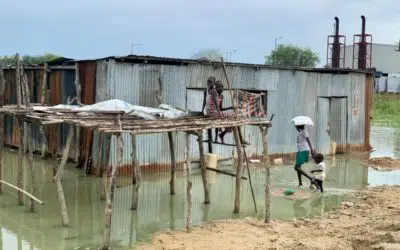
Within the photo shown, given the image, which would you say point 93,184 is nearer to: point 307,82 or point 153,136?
point 153,136

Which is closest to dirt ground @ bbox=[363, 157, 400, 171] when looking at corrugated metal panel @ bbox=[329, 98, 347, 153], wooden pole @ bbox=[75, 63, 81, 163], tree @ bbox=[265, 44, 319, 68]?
corrugated metal panel @ bbox=[329, 98, 347, 153]

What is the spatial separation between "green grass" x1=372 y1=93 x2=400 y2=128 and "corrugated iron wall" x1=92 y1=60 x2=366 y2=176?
14345 mm

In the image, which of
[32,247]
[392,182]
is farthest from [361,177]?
[32,247]

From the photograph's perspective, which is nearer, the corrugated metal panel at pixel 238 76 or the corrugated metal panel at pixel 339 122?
the corrugated metal panel at pixel 238 76

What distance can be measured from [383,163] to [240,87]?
5657 millimetres

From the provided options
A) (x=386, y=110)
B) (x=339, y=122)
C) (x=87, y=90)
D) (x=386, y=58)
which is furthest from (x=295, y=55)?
(x=87, y=90)

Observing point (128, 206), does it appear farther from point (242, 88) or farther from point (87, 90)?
point (242, 88)

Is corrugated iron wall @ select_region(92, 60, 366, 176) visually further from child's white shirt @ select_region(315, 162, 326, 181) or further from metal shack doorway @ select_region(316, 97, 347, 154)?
child's white shirt @ select_region(315, 162, 326, 181)

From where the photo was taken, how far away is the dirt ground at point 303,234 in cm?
790

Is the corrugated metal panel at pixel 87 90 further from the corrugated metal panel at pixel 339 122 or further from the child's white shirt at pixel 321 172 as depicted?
→ the corrugated metal panel at pixel 339 122

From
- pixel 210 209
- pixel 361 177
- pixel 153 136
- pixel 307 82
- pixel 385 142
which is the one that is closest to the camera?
pixel 210 209

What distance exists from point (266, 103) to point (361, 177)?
410 cm

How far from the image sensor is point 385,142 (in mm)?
24328

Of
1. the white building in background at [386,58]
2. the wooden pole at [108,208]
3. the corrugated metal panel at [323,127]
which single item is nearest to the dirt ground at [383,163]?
the corrugated metal panel at [323,127]
